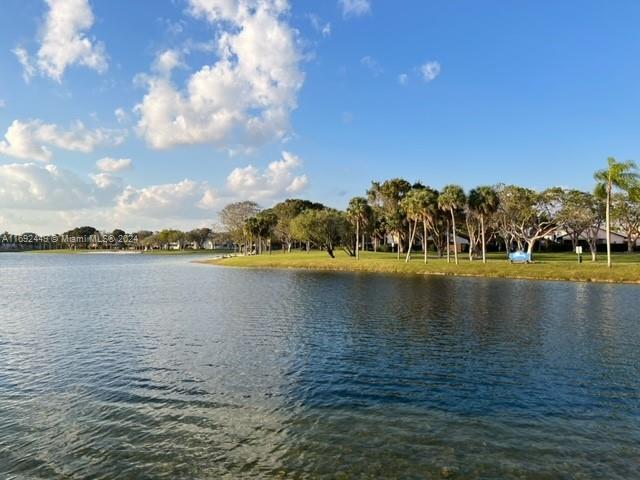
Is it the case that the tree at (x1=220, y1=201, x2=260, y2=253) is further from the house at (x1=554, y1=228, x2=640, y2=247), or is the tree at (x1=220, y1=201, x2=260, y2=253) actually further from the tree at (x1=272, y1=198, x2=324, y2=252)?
the house at (x1=554, y1=228, x2=640, y2=247)

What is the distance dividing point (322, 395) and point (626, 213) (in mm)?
98997

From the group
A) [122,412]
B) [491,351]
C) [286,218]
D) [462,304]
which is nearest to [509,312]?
[462,304]

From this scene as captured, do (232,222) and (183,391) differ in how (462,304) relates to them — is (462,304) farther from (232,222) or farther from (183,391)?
(232,222)

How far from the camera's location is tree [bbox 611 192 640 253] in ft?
295

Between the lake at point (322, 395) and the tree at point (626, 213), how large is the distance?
67.6m

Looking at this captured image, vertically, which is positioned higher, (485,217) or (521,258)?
(485,217)

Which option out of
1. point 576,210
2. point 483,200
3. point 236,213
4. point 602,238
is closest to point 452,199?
point 483,200

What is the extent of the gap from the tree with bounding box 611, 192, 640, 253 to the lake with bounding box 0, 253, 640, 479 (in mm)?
67554

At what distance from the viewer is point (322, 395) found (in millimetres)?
16188

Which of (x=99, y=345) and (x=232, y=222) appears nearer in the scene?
(x=99, y=345)

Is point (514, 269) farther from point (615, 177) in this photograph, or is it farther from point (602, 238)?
point (602, 238)

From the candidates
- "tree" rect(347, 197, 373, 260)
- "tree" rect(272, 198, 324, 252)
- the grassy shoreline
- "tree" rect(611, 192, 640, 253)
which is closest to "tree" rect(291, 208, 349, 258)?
"tree" rect(347, 197, 373, 260)

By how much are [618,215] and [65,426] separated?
103952mm

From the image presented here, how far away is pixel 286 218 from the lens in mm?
152125
